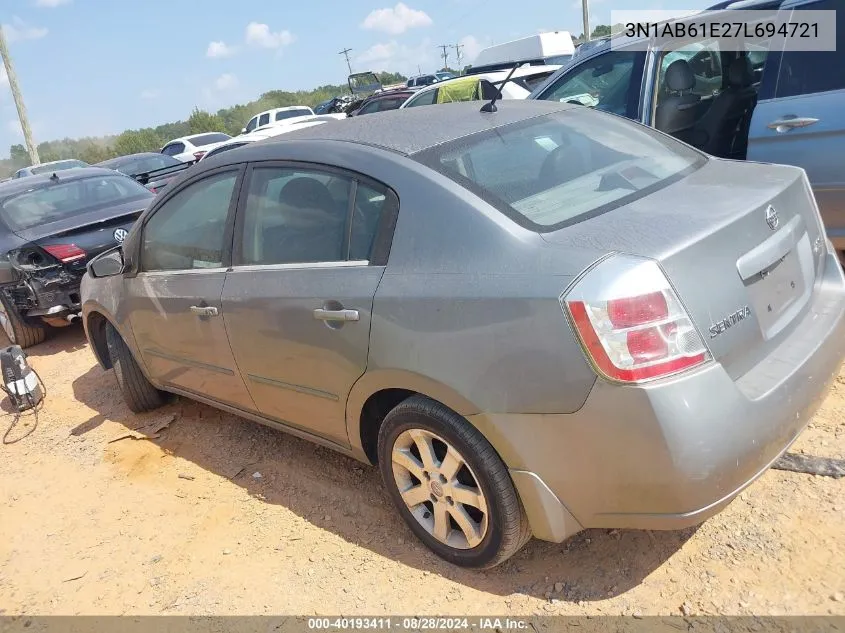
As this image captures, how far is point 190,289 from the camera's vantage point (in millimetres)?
3504

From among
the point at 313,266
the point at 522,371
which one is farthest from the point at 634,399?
the point at 313,266

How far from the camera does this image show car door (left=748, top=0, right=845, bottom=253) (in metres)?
3.75

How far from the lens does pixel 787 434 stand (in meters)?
2.26

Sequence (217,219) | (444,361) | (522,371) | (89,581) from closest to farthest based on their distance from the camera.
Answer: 1. (522,371)
2. (444,361)
3. (89,581)
4. (217,219)

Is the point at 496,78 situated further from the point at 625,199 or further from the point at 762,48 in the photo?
the point at 625,199

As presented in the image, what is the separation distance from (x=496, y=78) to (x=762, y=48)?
5871 mm

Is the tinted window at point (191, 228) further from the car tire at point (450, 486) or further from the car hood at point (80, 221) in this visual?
the car hood at point (80, 221)

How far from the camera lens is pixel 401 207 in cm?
255

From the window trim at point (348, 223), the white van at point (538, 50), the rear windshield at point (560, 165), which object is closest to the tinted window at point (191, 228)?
the window trim at point (348, 223)

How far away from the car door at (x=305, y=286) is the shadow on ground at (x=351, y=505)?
41 cm

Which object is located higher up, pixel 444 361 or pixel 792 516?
pixel 444 361

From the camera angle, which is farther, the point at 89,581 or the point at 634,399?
the point at 89,581

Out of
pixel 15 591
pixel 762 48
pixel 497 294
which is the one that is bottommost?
pixel 15 591

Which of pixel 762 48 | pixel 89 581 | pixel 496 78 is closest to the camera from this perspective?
pixel 89 581
